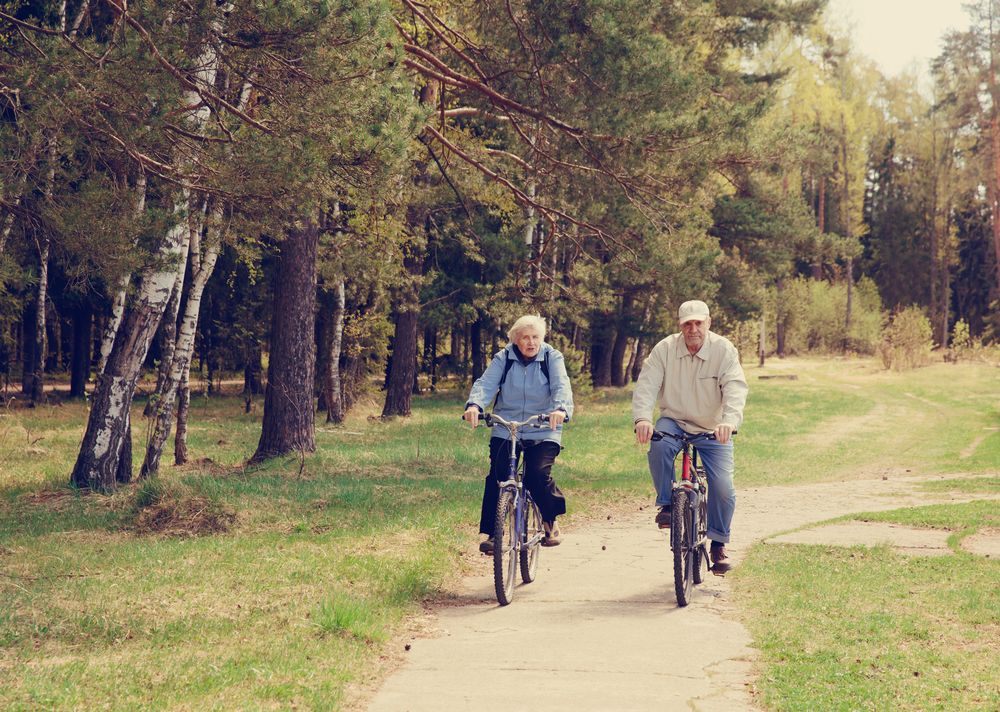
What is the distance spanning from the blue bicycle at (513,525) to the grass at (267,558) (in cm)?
66

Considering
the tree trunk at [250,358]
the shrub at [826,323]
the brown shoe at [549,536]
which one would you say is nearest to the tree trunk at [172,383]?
the brown shoe at [549,536]

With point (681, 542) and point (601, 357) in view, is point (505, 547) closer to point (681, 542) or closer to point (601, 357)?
point (681, 542)

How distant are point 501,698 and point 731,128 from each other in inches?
448

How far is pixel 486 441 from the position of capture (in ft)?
73.2

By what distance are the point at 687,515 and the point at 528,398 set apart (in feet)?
4.95

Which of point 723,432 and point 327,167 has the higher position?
point 327,167

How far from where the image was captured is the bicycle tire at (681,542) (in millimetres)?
7547

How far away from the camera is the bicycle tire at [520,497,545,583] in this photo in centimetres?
838

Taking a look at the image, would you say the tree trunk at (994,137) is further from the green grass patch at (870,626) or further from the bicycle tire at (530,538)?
the bicycle tire at (530,538)

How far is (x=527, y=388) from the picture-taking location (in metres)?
8.37

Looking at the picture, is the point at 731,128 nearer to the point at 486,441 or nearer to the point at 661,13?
the point at 661,13

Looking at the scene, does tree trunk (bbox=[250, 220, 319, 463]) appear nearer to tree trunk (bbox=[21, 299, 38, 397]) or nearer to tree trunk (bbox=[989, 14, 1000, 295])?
tree trunk (bbox=[21, 299, 38, 397])

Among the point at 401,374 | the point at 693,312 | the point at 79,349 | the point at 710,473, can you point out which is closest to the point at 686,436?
the point at 710,473

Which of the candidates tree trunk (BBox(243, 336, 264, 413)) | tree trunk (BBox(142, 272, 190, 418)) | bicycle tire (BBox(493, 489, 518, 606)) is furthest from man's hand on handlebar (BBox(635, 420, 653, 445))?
tree trunk (BBox(243, 336, 264, 413))
